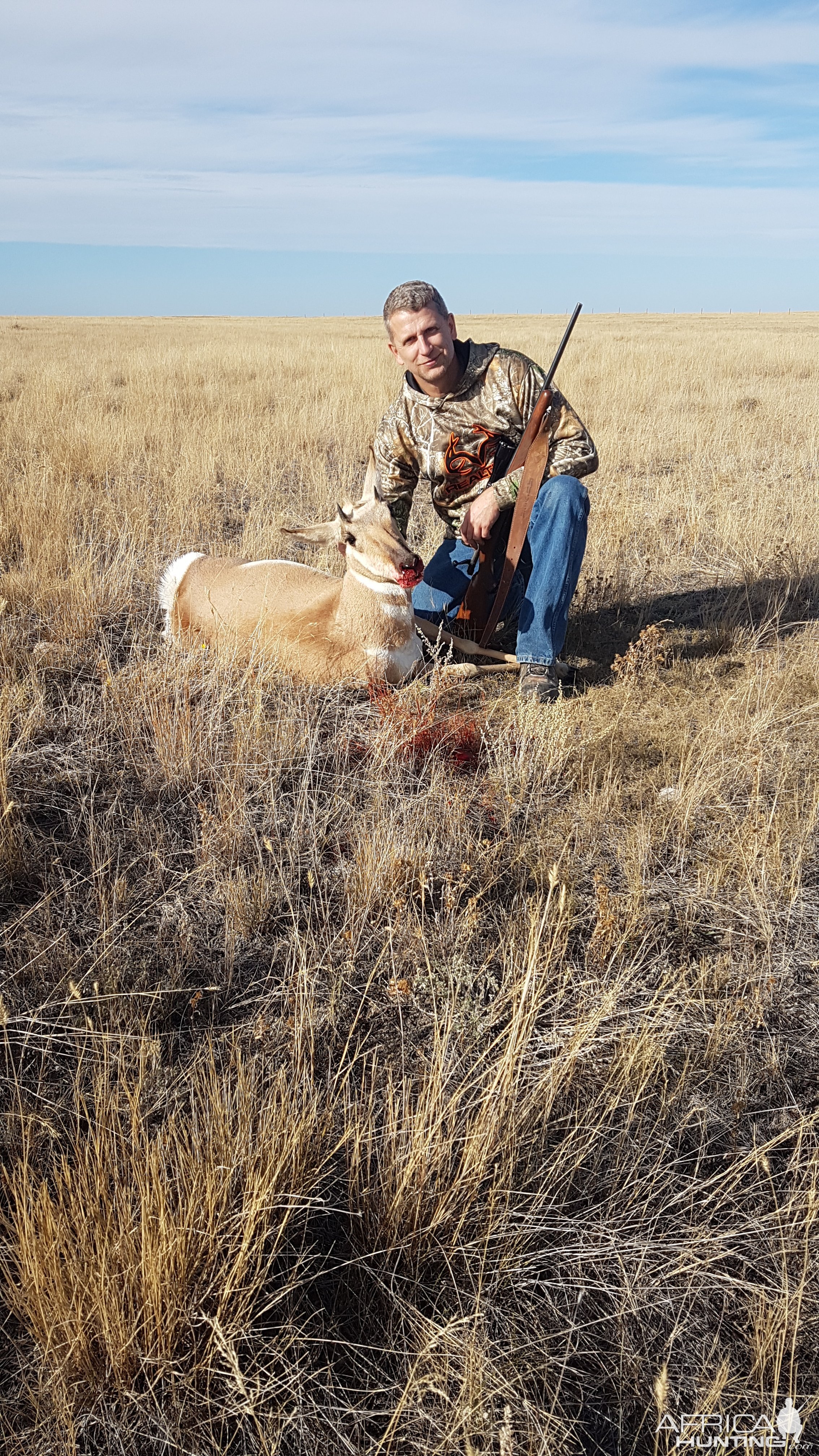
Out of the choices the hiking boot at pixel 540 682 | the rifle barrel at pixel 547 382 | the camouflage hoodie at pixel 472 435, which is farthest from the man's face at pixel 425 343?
the hiking boot at pixel 540 682

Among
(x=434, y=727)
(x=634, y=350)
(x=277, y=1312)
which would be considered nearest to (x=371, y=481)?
(x=434, y=727)

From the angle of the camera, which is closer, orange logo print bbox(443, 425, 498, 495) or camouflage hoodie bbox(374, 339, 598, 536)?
camouflage hoodie bbox(374, 339, 598, 536)

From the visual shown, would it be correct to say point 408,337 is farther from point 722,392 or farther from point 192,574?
point 722,392

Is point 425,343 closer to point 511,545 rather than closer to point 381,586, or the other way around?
point 511,545

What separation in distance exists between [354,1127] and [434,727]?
7.07 ft

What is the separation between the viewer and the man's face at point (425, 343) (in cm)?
446

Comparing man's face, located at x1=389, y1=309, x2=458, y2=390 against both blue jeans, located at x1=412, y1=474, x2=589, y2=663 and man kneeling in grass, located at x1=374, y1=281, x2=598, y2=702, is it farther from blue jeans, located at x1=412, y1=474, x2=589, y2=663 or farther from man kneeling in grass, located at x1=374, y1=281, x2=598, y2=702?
blue jeans, located at x1=412, y1=474, x2=589, y2=663

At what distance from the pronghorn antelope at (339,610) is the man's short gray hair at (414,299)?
87 cm

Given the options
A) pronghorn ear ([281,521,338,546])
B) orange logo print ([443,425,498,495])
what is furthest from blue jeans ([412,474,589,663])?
pronghorn ear ([281,521,338,546])

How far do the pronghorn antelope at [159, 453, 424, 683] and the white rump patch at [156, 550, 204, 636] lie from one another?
0.77ft

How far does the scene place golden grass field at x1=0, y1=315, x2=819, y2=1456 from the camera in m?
1.67

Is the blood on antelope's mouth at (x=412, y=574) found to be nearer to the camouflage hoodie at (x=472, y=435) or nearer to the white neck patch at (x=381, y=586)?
the white neck patch at (x=381, y=586)

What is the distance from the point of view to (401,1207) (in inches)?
75.4

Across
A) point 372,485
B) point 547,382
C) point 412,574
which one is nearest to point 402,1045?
point 412,574
